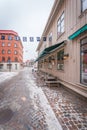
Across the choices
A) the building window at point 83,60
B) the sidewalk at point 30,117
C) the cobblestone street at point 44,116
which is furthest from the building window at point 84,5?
the sidewalk at point 30,117

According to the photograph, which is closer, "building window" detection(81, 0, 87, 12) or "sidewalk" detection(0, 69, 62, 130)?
"sidewalk" detection(0, 69, 62, 130)

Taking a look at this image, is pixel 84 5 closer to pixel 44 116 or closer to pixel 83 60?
pixel 83 60

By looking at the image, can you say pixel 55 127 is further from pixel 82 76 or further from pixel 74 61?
pixel 74 61

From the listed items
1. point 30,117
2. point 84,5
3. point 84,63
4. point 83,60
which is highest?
point 84,5

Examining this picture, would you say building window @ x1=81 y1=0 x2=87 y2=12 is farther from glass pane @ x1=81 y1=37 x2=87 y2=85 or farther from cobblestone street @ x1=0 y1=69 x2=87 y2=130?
cobblestone street @ x1=0 y1=69 x2=87 y2=130

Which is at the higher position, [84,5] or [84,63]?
[84,5]

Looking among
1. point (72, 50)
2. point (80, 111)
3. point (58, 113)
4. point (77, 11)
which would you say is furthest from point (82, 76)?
point (77, 11)

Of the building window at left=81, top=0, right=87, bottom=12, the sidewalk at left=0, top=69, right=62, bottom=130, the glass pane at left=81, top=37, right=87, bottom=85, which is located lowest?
the sidewalk at left=0, top=69, right=62, bottom=130

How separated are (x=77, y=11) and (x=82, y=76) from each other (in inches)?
141

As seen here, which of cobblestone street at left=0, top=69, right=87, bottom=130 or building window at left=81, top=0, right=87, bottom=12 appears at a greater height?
building window at left=81, top=0, right=87, bottom=12

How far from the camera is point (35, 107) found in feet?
17.3

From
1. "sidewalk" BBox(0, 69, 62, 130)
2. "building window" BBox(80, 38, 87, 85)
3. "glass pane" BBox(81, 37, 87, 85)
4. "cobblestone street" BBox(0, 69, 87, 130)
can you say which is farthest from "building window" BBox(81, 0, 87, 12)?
"sidewalk" BBox(0, 69, 62, 130)

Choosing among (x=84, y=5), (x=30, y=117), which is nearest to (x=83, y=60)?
(x=84, y=5)

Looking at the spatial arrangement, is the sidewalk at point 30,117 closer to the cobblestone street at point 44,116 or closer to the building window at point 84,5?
the cobblestone street at point 44,116
